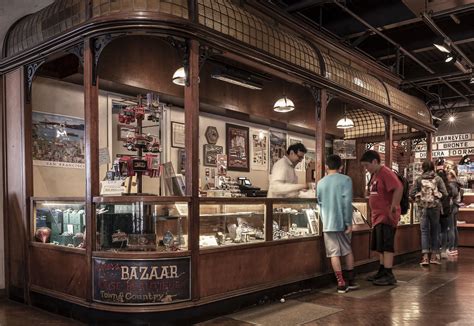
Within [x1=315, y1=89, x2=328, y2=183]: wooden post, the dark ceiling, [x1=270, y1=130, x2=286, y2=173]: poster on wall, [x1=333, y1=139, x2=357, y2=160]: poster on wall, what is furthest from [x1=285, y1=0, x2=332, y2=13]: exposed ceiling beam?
[x1=333, y1=139, x2=357, y2=160]: poster on wall

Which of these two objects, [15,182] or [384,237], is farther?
[384,237]

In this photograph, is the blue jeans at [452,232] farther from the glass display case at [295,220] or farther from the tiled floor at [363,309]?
the glass display case at [295,220]

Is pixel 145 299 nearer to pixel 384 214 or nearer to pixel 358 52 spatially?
pixel 384 214

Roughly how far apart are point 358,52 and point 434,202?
3.32 metres

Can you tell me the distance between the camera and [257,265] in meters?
4.99

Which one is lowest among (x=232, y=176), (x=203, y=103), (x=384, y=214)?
(x=384, y=214)

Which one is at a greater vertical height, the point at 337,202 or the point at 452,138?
the point at 452,138

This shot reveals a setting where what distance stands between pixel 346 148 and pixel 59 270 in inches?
295

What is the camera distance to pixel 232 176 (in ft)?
26.5

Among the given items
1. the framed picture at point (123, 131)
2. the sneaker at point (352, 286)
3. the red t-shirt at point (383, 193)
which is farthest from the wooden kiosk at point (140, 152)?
the red t-shirt at point (383, 193)

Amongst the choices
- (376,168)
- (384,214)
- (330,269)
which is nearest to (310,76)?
(376,168)

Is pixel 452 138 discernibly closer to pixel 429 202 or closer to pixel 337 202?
pixel 429 202

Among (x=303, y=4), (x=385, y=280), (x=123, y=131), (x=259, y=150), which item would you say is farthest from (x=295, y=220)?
(x=303, y=4)

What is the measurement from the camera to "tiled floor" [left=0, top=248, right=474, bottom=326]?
14.6ft
